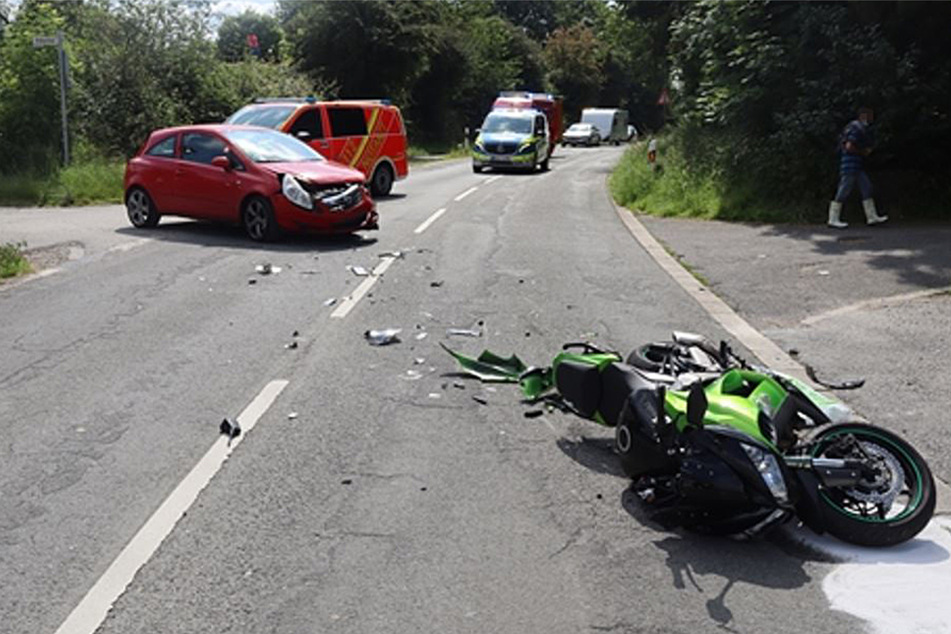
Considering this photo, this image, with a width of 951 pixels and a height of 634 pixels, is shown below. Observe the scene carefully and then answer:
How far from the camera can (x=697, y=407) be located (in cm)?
495

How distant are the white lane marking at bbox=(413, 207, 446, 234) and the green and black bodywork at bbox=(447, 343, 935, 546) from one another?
12.0 metres

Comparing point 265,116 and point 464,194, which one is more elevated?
point 265,116

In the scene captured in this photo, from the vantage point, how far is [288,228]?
15.1 m

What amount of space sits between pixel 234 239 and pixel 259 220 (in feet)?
2.02

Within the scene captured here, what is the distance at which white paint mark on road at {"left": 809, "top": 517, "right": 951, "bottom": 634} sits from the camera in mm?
4176

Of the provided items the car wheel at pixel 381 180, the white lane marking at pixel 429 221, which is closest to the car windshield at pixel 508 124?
the car wheel at pixel 381 180

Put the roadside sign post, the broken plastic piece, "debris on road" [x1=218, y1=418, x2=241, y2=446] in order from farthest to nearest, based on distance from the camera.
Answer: the roadside sign post
the broken plastic piece
"debris on road" [x1=218, y1=418, x2=241, y2=446]

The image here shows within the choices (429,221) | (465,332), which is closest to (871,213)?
(429,221)

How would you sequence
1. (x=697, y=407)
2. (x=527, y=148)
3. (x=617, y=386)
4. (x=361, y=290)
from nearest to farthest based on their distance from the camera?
(x=697, y=407) → (x=617, y=386) → (x=361, y=290) → (x=527, y=148)

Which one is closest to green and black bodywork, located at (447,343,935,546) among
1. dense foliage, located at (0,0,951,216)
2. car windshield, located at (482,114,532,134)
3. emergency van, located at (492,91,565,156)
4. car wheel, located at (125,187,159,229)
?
dense foliage, located at (0,0,951,216)

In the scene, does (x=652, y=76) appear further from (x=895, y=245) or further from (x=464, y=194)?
(x=895, y=245)

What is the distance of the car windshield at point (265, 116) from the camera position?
20.5 metres

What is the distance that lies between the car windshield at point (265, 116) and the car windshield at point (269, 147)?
12.9ft

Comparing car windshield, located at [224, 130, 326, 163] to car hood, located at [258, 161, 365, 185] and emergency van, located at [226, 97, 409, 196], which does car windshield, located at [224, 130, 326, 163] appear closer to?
car hood, located at [258, 161, 365, 185]
